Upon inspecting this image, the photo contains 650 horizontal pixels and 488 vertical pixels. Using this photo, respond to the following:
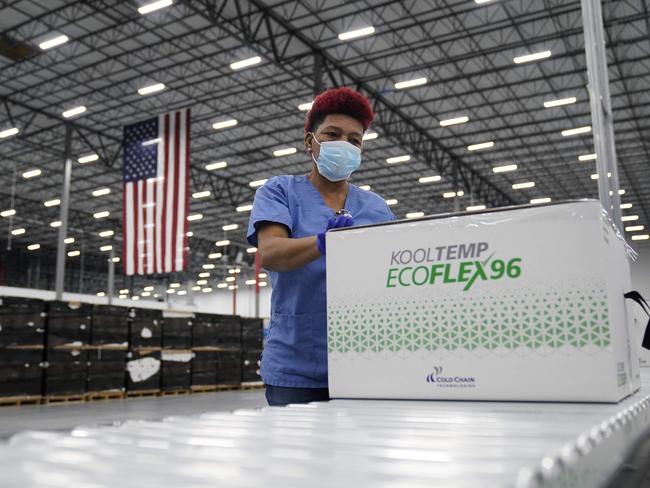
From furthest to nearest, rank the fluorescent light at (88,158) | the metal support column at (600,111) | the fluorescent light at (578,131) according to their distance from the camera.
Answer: the fluorescent light at (88,158) → the fluorescent light at (578,131) → the metal support column at (600,111)

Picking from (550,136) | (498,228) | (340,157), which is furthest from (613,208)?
(550,136)

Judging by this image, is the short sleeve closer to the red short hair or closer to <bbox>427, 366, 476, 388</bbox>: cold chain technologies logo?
the red short hair

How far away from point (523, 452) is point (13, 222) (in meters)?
30.8

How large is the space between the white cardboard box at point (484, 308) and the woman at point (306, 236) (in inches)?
9.8

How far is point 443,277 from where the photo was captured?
1389 millimetres

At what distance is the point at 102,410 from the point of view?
970cm

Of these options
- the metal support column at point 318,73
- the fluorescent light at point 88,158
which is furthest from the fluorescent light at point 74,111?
the metal support column at point 318,73

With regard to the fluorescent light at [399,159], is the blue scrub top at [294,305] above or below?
below

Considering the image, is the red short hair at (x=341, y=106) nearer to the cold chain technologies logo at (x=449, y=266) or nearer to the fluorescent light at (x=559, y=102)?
the cold chain technologies logo at (x=449, y=266)

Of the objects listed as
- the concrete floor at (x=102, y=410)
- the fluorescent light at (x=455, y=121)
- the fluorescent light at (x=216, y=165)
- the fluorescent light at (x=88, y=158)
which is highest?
the fluorescent light at (x=455, y=121)

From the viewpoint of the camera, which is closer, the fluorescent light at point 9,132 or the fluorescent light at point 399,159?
the fluorescent light at point 9,132

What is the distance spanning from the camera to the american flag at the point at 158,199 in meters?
12.6

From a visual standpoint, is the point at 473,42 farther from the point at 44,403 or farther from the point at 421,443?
the point at 421,443

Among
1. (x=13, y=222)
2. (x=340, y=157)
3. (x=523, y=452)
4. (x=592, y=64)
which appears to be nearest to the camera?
(x=523, y=452)
